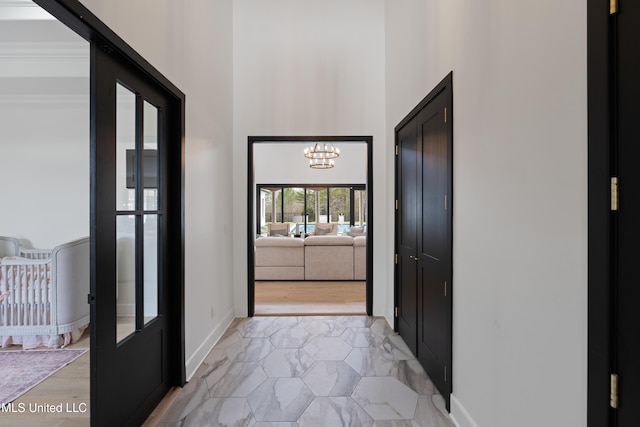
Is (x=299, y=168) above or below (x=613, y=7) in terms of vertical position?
above

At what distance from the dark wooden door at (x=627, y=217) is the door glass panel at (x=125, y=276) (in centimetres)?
219

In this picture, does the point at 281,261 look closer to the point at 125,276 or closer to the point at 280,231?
the point at 280,231

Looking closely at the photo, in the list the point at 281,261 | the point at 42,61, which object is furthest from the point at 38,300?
the point at 281,261

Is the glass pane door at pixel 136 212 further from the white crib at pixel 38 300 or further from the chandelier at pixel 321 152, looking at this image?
the chandelier at pixel 321 152

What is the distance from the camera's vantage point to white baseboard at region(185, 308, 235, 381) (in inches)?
102

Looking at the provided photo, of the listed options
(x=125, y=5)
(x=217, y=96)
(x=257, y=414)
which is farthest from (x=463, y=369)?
(x=217, y=96)

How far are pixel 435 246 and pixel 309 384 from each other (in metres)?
1.43

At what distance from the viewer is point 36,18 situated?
9.38 ft

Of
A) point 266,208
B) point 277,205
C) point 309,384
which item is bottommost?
point 309,384

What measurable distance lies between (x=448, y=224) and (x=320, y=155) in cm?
667

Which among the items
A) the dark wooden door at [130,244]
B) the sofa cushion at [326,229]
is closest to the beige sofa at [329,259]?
the sofa cushion at [326,229]

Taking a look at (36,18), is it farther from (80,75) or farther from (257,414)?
(257,414)

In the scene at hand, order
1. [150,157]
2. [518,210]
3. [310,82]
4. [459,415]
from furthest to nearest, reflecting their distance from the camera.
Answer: [310,82], [150,157], [459,415], [518,210]

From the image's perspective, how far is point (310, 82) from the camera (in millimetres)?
4086
